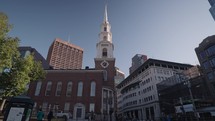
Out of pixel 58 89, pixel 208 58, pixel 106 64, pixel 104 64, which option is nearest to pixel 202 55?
pixel 208 58

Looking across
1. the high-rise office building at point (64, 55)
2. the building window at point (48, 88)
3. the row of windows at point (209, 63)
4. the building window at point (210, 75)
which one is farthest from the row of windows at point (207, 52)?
the high-rise office building at point (64, 55)

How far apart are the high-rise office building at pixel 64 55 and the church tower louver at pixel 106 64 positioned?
4122 inches

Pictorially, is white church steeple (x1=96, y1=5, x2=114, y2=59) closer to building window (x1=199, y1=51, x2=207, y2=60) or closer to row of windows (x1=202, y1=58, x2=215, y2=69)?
building window (x1=199, y1=51, x2=207, y2=60)

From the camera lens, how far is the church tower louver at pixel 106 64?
123ft

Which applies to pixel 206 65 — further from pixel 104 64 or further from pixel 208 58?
pixel 104 64

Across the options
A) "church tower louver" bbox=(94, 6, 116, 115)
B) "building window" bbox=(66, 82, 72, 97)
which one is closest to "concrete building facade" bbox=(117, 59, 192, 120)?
"church tower louver" bbox=(94, 6, 116, 115)

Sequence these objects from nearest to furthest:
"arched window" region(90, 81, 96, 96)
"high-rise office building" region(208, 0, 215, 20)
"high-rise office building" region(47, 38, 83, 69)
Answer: "arched window" region(90, 81, 96, 96)
"high-rise office building" region(208, 0, 215, 20)
"high-rise office building" region(47, 38, 83, 69)

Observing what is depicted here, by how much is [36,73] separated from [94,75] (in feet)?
60.1

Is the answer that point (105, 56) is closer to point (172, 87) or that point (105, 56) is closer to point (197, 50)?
point (172, 87)

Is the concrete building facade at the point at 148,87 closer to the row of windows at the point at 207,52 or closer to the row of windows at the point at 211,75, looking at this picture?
the row of windows at the point at 207,52

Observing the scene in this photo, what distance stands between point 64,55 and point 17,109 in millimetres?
148476

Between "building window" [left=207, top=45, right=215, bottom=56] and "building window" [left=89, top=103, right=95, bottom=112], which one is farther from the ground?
"building window" [left=207, top=45, right=215, bottom=56]

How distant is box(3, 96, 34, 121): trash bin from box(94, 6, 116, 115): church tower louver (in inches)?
972

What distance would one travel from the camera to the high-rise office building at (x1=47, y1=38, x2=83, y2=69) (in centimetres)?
14612
